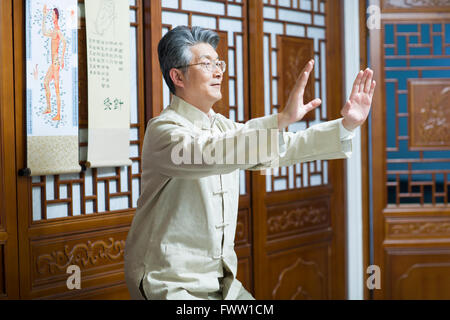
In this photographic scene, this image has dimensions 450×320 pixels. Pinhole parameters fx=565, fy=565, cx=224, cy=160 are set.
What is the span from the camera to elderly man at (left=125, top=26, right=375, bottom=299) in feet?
5.81

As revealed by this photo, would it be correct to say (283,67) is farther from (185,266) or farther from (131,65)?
(185,266)

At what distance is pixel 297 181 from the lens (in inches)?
133

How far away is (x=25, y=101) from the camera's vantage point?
223 cm

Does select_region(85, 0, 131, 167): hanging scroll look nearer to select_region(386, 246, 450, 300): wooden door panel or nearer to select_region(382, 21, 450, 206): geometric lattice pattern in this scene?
select_region(382, 21, 450, 206): geometric lattice pattern

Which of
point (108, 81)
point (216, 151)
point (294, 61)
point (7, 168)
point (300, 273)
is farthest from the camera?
point (300, 273)

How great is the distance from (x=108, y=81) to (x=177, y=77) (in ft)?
2.14

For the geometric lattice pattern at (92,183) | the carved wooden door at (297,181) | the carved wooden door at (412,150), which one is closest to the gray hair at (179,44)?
the geometric lattice pattern at (92,183)

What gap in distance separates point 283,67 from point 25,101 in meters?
1.53

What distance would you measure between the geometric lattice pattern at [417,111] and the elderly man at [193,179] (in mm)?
1641

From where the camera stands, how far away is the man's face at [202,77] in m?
1.90

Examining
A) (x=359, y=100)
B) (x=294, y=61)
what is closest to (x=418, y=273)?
(x=294, y=61)

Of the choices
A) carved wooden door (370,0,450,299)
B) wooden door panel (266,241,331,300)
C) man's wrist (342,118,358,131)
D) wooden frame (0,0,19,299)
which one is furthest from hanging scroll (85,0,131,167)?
carved wooden door (370,0,450,299)

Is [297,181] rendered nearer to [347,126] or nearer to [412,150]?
[412,150]

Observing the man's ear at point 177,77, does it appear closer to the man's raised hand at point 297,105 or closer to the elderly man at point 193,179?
→ the elderly man at point 193,179
